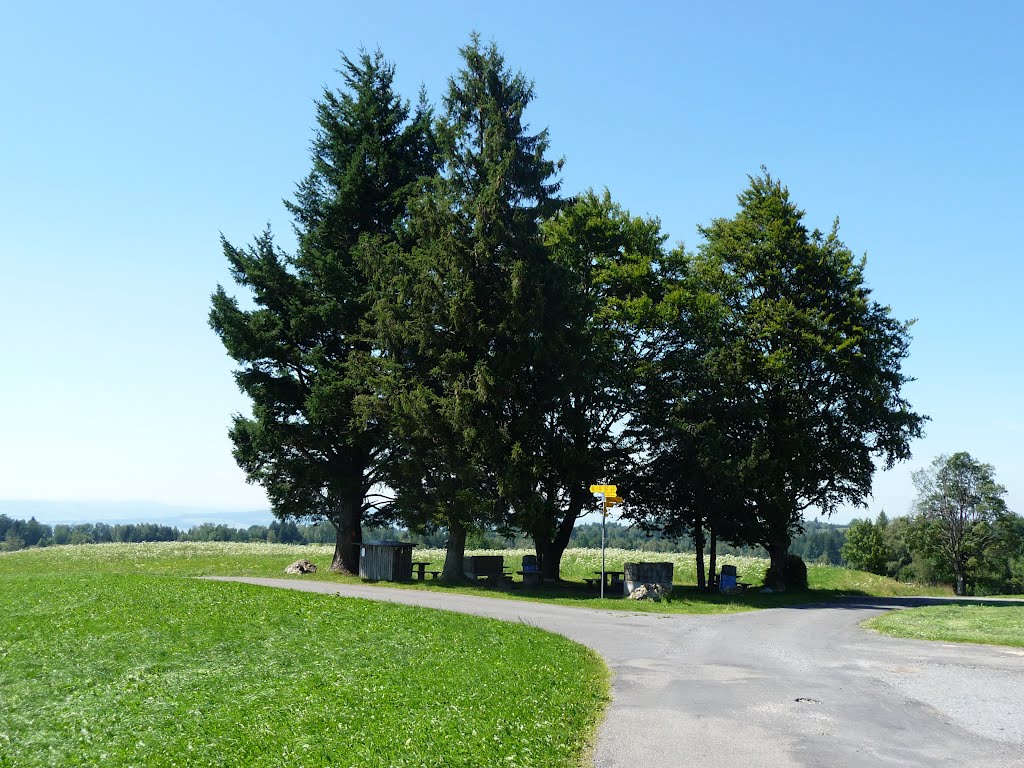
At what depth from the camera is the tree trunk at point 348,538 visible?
35.3m

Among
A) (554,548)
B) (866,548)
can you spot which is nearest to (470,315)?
(554,548)

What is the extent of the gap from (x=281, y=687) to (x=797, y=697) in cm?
741

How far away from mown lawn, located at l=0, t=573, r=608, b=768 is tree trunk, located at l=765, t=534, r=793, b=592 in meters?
22.0

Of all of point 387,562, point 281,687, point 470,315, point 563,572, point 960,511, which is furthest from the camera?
point 960,511

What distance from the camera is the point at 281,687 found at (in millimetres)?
11062

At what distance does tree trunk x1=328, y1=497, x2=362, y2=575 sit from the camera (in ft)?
116

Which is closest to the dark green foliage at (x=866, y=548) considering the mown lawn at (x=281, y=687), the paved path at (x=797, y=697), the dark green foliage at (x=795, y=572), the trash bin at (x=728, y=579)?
the dark green foliage at (x=795, y=572)

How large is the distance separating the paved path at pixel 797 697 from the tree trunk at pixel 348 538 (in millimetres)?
16243

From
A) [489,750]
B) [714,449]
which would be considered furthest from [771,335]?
[489,750]

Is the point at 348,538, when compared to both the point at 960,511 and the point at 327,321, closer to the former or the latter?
the point at 327,321

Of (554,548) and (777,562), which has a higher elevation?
(554,548)

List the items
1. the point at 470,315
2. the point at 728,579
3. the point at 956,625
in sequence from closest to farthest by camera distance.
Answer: the point at 956,625 < the point at 470,315 < the point at 728,579

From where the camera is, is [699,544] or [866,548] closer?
[699,544]

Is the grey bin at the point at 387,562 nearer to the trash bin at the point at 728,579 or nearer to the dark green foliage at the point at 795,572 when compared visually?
the trash bin at the point at 728,579
